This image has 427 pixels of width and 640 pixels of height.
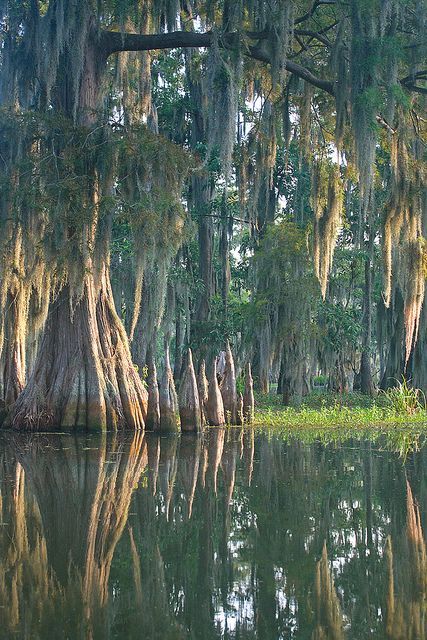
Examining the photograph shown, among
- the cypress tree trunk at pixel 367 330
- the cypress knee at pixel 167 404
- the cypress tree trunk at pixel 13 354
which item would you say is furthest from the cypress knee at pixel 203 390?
the cypress tree trunk at pixel 367 330

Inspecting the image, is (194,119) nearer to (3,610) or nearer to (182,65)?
(182,65)

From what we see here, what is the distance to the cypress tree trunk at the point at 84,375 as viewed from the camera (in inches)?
494

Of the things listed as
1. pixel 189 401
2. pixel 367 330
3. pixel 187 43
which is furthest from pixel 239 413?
pixel 367 330

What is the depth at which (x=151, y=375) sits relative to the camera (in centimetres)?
1312

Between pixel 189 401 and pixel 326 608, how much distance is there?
30.5 ft

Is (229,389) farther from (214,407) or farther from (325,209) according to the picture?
(325,209)

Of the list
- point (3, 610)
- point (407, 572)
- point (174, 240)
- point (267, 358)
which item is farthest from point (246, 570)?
point (267, 358)

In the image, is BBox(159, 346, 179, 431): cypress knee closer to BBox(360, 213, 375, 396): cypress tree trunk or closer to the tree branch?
the tree branch

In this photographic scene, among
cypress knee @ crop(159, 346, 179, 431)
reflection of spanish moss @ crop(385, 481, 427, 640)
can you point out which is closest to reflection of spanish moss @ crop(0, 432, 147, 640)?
reflection of spanish moss @ crop(385, 481, 427, 640)

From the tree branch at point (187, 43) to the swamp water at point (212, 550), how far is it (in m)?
6.66

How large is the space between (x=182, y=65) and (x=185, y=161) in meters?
13.1

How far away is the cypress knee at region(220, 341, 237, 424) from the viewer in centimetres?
1459

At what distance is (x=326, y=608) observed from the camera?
363 cm

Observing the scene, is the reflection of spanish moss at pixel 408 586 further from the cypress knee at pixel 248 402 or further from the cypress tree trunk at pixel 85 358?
the cypress knee at pixel 248 402
